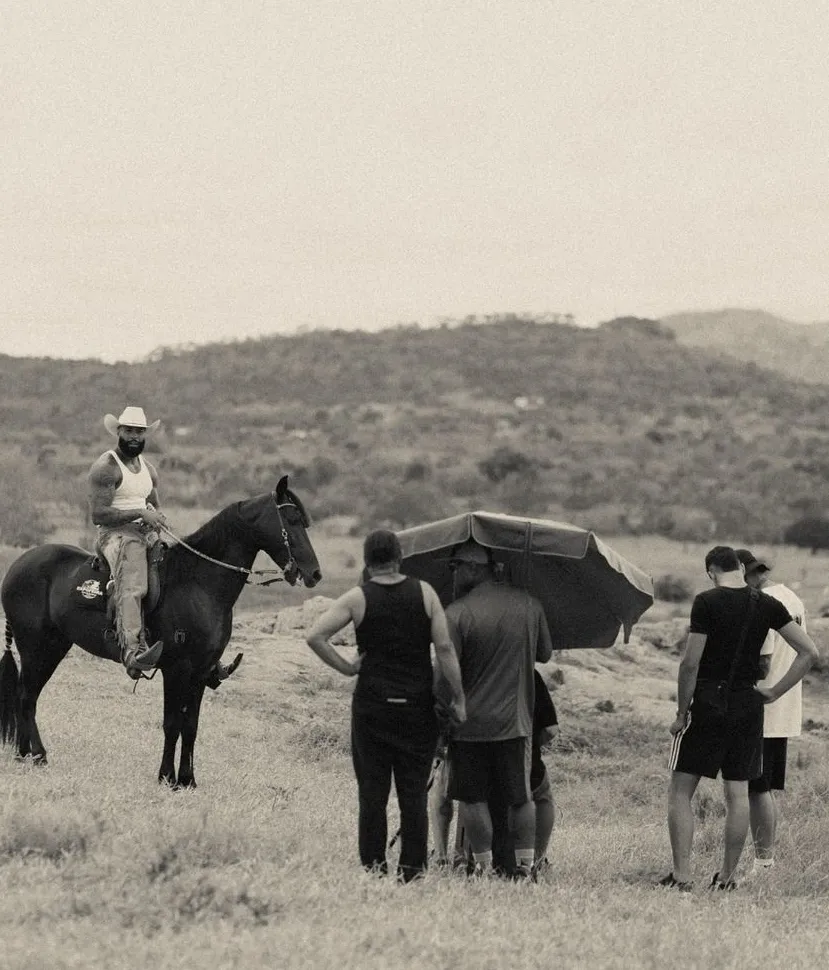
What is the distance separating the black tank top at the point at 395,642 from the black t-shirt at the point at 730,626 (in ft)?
6.44

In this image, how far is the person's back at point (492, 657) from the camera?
337 inches

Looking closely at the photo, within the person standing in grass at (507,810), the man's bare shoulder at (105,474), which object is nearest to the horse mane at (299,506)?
the man's bare shoulder at (105,474)

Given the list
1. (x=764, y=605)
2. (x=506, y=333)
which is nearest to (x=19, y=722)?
(x=764, y=605)

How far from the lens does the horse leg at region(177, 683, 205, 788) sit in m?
12.1

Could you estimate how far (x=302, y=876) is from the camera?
7.90m

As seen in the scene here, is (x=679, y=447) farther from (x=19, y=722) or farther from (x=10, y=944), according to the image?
(x=10, y=944)

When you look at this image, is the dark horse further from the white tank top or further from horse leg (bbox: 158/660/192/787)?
the white tank top

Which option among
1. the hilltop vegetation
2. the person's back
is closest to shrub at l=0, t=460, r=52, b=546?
the hilltop vegetation

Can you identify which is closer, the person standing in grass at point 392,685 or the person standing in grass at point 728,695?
the person standing in grass at point 392,685

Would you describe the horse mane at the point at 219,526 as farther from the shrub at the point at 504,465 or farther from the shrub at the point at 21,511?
the shrub at the point at 504,465

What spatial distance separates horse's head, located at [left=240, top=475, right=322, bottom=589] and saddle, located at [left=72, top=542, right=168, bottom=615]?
2.57ft

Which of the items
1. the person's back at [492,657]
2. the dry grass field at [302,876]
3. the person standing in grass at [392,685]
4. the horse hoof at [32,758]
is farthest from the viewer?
the horse hoof at [32,758]

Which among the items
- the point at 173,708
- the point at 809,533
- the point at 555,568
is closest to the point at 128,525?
the point at 173,708

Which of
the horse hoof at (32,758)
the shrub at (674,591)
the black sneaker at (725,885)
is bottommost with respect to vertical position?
the shrub at (674,591)
